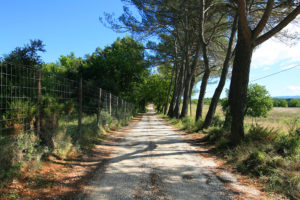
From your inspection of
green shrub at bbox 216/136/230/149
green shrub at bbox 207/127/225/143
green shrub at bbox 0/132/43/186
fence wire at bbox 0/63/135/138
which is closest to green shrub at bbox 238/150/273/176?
green shrub at bbox 216/136/230/149

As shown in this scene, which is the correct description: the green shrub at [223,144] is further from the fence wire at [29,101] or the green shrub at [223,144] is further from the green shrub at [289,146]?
the fence wire at [29,101]

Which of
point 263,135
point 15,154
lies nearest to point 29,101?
point 15,154

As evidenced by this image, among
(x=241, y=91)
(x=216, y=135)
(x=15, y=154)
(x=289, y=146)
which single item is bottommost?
(x=216, y=135)

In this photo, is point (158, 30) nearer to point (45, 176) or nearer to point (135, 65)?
point (135, 65)

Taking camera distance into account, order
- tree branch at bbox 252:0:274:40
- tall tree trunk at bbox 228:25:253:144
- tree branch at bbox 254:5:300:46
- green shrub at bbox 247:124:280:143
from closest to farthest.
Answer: tree branch at bbox 254:5:300:46 → green shrub at bbox 247:124:280:143 → tree branch at bbox 252:0:274:40 → tall tree trunk at bbox 228:25:253:144

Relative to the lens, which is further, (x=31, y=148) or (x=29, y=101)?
(x=29, y=101)

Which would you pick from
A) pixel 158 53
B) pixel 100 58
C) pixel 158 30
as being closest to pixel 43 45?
pixel 158 30

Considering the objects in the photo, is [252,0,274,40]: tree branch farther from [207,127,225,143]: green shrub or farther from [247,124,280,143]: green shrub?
[207,127,225,143]: green shrub

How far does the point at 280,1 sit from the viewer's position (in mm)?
9789

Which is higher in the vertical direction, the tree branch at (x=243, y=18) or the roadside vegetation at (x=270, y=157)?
the tree branch at (x=243, y=18)

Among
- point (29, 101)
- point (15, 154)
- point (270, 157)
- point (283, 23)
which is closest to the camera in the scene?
point (15, 154)

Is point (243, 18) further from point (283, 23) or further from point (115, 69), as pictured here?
point (115, 69)

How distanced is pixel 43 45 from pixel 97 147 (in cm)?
481

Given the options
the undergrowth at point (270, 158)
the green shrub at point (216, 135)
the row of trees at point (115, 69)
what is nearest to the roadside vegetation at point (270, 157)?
the undergrowth at point (270, 158)
